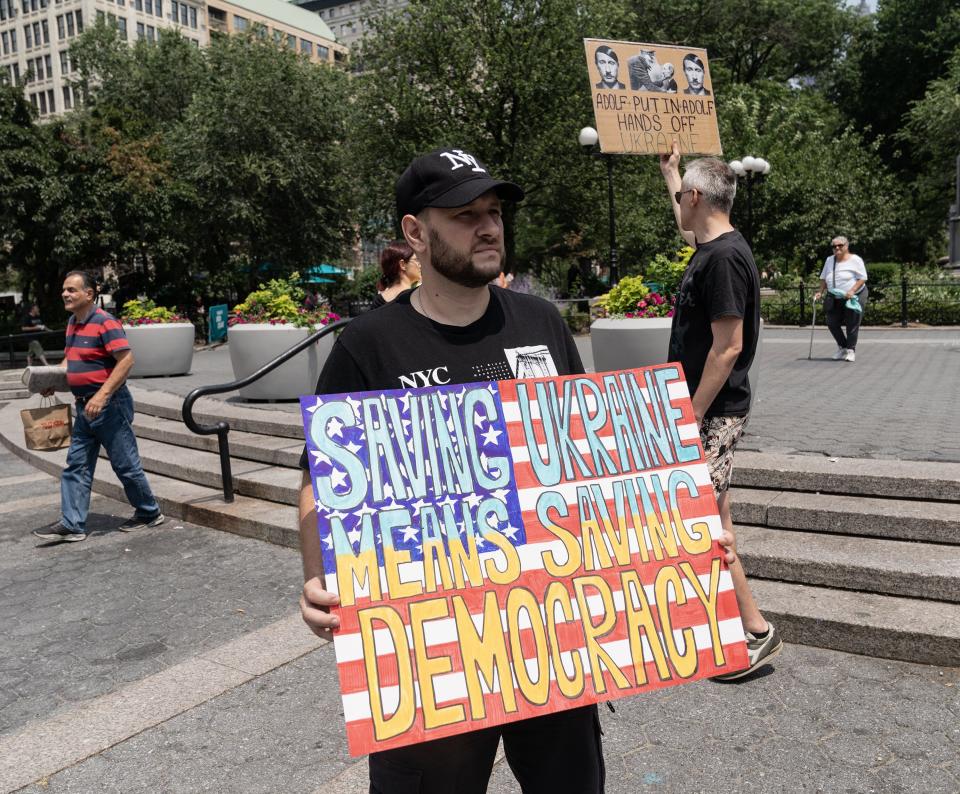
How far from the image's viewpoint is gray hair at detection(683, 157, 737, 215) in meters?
3.52

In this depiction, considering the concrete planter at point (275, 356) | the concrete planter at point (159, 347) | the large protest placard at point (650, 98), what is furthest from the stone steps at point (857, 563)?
the concrete planter at point (159, 347)

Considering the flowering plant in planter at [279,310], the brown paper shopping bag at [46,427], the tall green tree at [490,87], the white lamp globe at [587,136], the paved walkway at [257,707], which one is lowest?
the paved walkway at [257,707]

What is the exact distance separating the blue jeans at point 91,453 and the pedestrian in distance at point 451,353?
16.4 feet

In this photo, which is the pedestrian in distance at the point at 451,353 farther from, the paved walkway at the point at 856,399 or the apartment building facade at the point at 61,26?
the apartment building facade at the point at 61,26

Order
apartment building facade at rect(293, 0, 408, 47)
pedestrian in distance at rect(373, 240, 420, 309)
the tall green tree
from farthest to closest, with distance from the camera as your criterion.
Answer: apartment building facade at rect(293, 0, 408, 47), the tall green tree, pedestrian in distance at rect(373, 240, 420, 309)

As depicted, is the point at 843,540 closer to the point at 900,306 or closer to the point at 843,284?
the point at 843,284

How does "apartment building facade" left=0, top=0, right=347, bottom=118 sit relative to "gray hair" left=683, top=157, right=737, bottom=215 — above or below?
above

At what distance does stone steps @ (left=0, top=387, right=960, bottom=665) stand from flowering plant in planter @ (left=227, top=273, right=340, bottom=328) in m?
4.05

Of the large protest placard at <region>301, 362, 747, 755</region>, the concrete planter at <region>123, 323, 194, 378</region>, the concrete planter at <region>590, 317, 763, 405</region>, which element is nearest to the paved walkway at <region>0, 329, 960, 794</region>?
the large protest placard at <region>301, 362, 747, 755</region>

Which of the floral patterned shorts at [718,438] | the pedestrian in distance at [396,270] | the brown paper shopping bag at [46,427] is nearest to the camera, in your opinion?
the floral patterned shorts at [718,438]

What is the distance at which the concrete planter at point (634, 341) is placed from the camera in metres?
7.69

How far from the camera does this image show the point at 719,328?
11.0ft

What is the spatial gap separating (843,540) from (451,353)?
345cm

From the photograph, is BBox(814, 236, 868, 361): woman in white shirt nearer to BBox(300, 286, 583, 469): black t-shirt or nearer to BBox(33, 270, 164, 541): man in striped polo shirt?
BBox(33, 270, 164, 541): man in striped polo shirt
